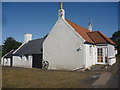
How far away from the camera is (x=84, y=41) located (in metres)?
14.7

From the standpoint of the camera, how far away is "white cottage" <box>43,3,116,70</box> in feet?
49.2

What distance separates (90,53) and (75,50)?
7.23ft

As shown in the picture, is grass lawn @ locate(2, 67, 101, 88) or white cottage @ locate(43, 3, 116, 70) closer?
grass lawn @ locate(2, 67, 101, 88)

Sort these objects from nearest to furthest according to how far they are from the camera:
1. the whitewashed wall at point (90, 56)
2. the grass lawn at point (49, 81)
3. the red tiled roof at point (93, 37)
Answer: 1. the grass lawn at point (49, 81)
2. the whitewashed wall at point (90, 56)
3. the red tiled roof at point (93, 37)

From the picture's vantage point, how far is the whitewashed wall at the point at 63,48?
49.5ft

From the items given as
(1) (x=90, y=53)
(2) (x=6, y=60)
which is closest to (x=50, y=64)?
(1) (x=90, y=53)

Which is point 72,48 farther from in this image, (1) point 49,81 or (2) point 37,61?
(1) point 49,81

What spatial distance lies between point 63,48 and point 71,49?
3.87 ft

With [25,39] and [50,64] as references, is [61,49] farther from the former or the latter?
[25,39]

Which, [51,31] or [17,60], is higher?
[51,31]

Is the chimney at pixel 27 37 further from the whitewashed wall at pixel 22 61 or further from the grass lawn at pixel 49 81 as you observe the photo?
the grass lawn at pixel 49 81

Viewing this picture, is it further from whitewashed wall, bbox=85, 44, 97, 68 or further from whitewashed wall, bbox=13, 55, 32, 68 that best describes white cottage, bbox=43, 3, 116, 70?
whitewashed wall, bbox=13, 55, 32, 68

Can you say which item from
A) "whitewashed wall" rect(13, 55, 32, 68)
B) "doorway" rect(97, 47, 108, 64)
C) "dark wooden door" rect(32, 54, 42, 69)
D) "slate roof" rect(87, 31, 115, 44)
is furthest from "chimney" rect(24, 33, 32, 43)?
"doorway" rect(97, 47, 108, 64)

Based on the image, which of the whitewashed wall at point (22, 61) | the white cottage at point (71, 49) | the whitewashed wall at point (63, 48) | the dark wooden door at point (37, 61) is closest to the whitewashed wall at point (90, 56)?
Result: the white cottage at point (71, 49)
